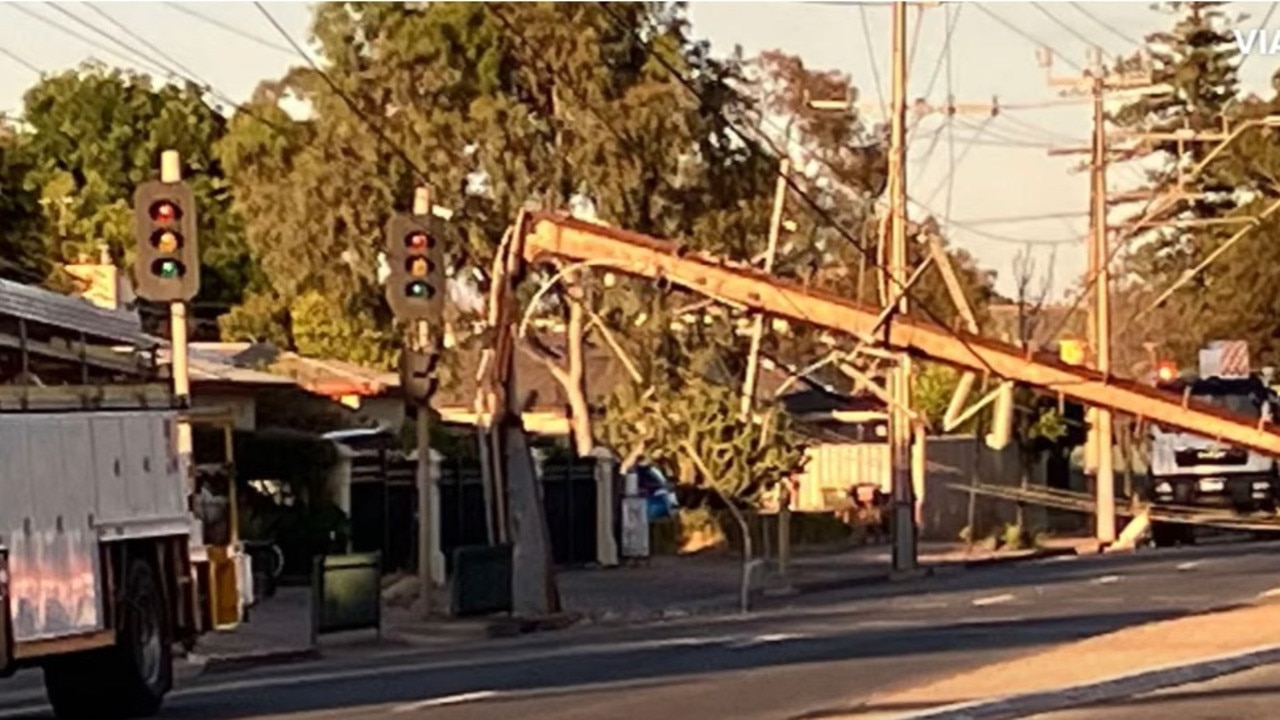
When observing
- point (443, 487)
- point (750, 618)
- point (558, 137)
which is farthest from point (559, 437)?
point (750, 618)

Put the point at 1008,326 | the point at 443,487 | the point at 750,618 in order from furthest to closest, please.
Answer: the point at 1008,326 < the point at 443,487 < the point at 750,618

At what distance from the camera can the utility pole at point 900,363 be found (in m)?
48.1

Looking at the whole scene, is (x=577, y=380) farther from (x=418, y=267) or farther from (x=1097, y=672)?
(x=1097, y=672)

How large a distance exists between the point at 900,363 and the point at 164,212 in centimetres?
2240

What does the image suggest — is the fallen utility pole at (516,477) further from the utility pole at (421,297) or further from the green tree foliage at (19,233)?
the green tree foliage at (19,233)

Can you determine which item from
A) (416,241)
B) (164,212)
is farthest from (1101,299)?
(164,212)

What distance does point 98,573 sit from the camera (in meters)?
21.8

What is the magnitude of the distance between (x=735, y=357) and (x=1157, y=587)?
33.2 meters

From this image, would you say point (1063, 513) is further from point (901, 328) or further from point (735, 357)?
point (901, 328)

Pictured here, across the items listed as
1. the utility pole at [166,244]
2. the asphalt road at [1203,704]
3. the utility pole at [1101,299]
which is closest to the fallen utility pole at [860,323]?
the utility pole at [166,244]

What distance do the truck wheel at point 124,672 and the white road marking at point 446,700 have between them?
207 cm

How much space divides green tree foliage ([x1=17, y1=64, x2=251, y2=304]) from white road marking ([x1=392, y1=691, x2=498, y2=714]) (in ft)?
178

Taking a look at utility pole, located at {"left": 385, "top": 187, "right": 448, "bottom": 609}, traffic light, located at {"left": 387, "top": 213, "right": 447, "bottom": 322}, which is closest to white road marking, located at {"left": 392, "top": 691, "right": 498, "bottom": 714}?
utility pole, located at {"left": 385, "top": 187, "right": 448, "bottom": 609}

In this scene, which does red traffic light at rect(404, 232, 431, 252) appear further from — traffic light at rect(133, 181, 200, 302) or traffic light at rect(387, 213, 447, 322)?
traffic light at rect(133, 181, 200, 302)
